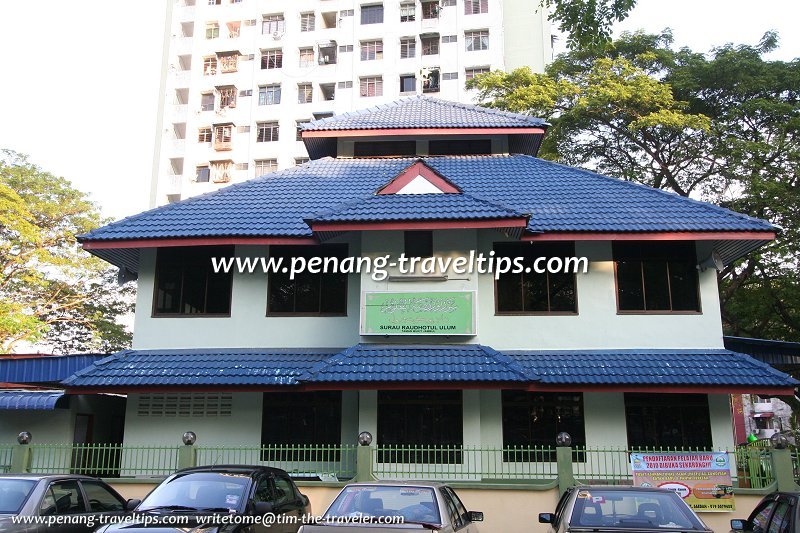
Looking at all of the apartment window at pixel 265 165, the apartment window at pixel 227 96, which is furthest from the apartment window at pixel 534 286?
the apartment window at pixel 227 96

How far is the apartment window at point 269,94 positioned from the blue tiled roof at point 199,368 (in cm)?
3800

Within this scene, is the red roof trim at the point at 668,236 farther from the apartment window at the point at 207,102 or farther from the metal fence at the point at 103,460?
the apartment window at the point at 207,102

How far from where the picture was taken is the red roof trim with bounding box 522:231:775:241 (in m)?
15.1

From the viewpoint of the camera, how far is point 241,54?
52.2 meters

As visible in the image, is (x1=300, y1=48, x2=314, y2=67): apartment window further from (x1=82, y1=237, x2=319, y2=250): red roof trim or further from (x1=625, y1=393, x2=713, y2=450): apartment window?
(x1=625, y1=393, x2=713, y2=450): apartment window

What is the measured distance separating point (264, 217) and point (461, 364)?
6.05m

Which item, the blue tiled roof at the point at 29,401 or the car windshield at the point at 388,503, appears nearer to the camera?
the car windshield at the point at 388,503

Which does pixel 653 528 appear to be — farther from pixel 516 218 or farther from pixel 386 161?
pixel 386 161

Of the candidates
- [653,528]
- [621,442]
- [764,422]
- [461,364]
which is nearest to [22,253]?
[461,364]

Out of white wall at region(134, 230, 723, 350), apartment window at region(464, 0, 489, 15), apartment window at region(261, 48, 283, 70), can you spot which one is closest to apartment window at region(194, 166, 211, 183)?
apartment window at region(261, 48, 283, 70)

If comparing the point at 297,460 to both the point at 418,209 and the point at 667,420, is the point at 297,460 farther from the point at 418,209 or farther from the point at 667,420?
the point at 667,420

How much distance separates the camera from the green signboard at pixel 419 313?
1494cm

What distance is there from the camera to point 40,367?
1908 cm

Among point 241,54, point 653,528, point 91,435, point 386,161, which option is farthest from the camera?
point 241,54
